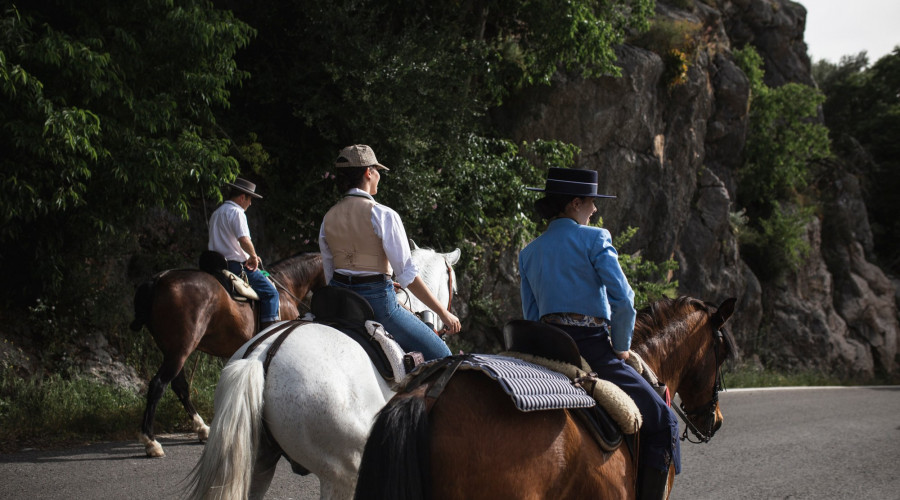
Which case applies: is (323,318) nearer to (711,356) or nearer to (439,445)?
(439,445)

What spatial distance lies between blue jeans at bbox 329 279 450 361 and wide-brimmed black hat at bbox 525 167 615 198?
1419 millimetres

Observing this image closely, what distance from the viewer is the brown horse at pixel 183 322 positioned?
23.5ft

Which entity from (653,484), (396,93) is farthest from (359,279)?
(396,93)

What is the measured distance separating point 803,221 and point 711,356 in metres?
20.4

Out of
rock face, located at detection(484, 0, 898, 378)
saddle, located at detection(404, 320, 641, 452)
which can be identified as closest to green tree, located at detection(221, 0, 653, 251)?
rock face, located at detection(484, 0, 898, 378)

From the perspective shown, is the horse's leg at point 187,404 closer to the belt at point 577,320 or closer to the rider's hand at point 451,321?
the rider's hand at point 451,321

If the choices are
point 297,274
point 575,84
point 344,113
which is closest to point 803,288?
point 575,84

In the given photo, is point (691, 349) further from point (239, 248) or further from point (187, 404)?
point (187, 404)

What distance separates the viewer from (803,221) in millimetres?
22625

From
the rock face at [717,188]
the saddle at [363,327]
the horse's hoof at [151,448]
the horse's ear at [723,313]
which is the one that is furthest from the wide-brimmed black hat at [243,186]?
the rock face at [717,188]

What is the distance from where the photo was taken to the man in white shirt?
25.5ft

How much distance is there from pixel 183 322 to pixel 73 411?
1.91 metres

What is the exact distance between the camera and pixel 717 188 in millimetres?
20953

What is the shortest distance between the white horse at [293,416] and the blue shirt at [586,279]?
3.89 feet
